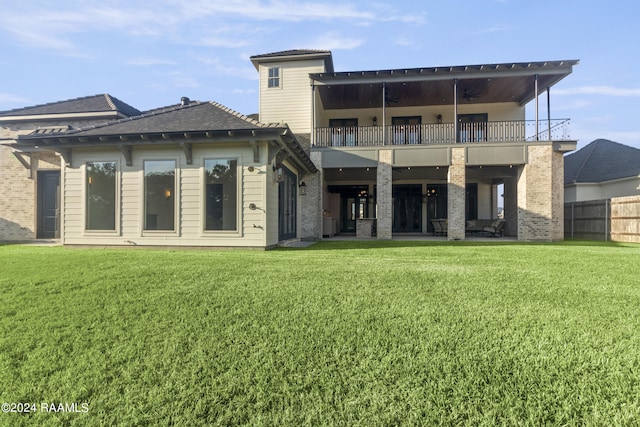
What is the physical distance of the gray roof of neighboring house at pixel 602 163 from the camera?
1689 cm

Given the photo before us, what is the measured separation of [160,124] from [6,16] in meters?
4.78

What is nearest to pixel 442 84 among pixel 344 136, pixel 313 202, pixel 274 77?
pixel 344 136

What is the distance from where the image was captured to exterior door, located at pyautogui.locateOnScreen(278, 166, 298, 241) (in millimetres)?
9923

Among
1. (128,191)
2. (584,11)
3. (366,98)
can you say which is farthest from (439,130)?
(128,191)

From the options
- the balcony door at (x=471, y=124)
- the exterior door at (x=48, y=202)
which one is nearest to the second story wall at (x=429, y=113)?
the balcony door at (x=471, y=124)

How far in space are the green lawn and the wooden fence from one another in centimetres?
1056

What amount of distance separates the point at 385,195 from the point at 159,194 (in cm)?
845

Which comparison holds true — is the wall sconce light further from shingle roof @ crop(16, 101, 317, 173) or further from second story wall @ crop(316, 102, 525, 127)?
second story wall @ crop(316, 102, 525, 127)

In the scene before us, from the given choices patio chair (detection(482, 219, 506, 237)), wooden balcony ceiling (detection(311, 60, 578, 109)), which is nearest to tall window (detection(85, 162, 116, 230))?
wooden balcony ceiling (detection(311, 60, 578, 109))

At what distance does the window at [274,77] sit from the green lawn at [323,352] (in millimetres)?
12618

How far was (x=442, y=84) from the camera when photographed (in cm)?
1307

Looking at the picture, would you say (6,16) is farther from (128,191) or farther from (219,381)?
(219,381)

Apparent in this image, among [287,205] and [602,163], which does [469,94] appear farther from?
[602,163]

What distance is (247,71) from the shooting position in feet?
51.7
